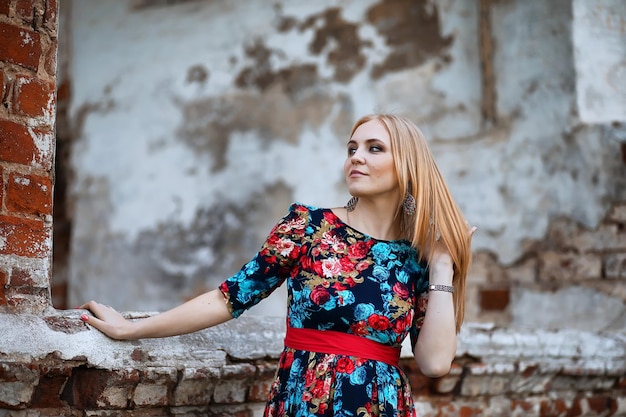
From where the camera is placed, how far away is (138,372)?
2.57 metres

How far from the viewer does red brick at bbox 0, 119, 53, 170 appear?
2436 mm

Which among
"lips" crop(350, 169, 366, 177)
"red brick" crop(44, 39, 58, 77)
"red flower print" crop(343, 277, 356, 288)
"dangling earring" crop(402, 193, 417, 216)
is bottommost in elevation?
"red flower print" crop(343, 277, 356, 288)

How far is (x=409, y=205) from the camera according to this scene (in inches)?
105

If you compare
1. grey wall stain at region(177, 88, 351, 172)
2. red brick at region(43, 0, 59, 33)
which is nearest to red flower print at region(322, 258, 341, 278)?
red brick at region(43, 0, 59, 33)

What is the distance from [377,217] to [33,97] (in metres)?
1.08

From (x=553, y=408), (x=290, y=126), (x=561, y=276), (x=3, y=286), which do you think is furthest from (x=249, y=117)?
(x=3, y=286)

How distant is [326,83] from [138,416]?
3350 millimetres

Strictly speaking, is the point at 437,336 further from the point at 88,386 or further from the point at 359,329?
the point at 88,386

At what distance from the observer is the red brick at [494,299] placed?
5.20 m

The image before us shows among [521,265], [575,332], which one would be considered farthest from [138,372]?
[521,265]

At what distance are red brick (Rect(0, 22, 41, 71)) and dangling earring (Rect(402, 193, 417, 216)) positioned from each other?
1162 millimetres

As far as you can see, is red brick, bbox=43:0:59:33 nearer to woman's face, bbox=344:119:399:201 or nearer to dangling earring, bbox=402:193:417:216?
woman's face, bbox=344:119:399:201

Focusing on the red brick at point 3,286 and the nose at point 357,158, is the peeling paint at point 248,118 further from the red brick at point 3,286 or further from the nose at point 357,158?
the red brick at point 3,286

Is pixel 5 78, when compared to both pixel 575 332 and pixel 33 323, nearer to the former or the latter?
pixel 33 323
